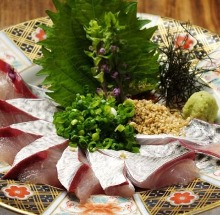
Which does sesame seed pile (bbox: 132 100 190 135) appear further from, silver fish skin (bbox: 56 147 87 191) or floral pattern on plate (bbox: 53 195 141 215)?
floral pattern on plate (bbox: 53 195 141 215)

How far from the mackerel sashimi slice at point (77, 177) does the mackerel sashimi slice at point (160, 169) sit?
15 centimetres

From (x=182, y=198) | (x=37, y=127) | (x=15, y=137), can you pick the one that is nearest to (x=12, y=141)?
(x=15, y=137)

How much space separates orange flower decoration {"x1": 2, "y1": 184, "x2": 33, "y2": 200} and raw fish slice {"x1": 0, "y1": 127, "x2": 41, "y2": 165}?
0.22 m

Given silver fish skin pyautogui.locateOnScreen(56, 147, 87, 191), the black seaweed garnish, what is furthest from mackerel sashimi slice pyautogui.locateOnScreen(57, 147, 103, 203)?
the black seaweed garnish

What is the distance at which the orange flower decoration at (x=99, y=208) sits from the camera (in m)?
2.37

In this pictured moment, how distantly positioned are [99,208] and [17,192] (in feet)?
1.00

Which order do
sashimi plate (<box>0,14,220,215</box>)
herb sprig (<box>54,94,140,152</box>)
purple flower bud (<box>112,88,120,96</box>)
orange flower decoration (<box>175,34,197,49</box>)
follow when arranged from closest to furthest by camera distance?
sashimi plate (<box>0,14,220,215</box>) → herb sprig (<box>54,94,140,152</box>) → purple flower bud (<box>112,88,120,96</box>) → orange flower decoration (<box>175,34,197,49</box>)

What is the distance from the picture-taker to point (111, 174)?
2.50m

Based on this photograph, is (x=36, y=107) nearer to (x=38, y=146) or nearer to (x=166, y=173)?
(x=38, y=146)

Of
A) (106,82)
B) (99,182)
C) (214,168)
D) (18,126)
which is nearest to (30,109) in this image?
(18,126)

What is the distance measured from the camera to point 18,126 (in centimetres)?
276

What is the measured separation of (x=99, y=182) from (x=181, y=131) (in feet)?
1.62

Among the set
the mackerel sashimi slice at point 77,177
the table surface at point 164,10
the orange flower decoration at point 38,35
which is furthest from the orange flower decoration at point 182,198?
the table surface at point 164,10

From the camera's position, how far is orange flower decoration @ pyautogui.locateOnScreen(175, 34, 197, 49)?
11.3ft
